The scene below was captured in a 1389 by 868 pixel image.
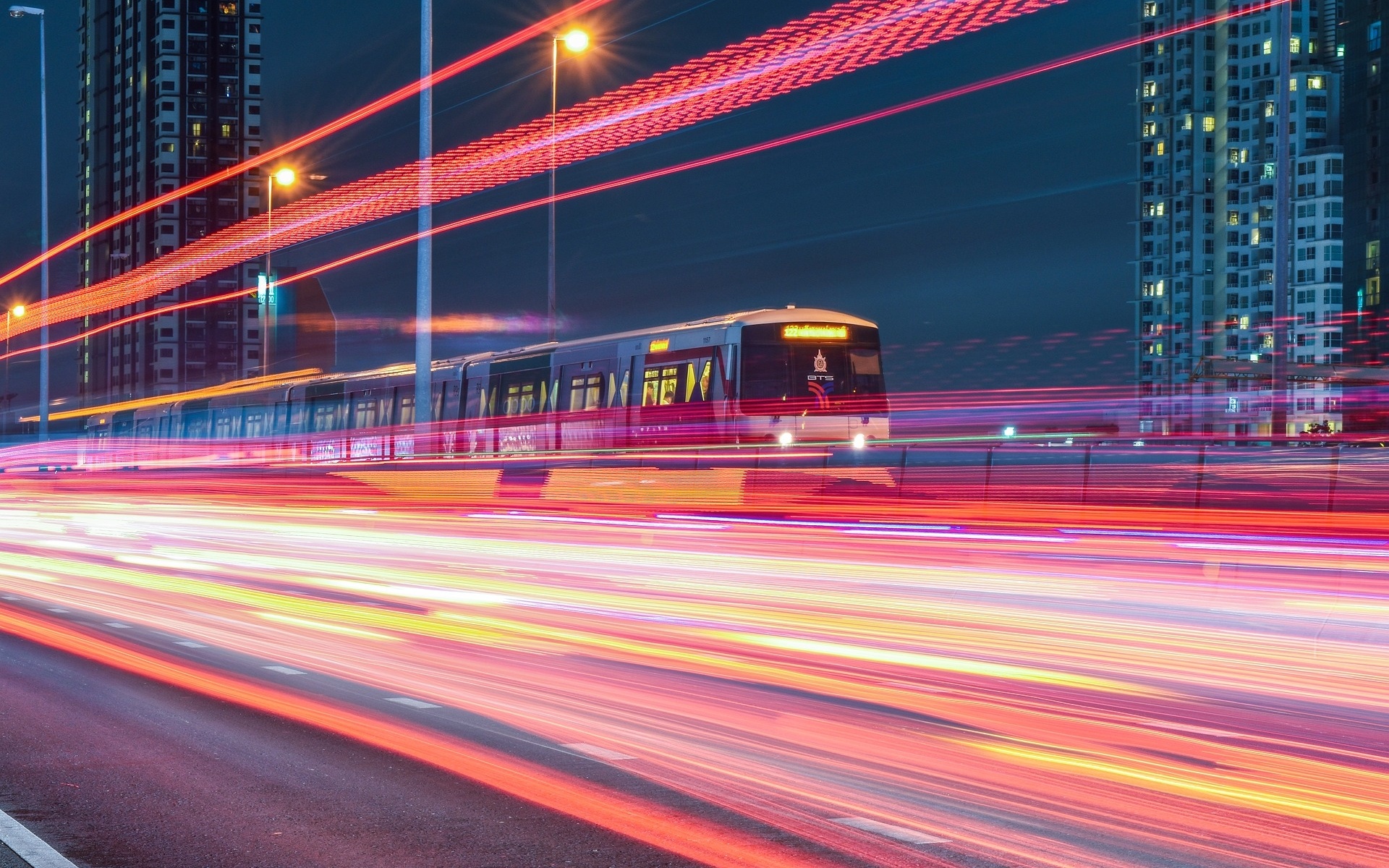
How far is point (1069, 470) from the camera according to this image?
50.3ft

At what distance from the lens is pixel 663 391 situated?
89.8 ft

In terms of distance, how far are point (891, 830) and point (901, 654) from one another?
5400mm

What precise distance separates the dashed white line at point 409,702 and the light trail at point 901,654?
0.10 meters

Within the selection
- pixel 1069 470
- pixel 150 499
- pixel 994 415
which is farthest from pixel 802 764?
pixel 994 415

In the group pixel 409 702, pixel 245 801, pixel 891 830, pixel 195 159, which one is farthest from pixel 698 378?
pixel 195 159

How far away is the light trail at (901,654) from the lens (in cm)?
657

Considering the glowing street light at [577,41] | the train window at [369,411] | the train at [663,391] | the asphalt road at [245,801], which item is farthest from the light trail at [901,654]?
the train window at [369,411]

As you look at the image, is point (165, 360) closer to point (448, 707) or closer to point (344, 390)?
point (344, 390)

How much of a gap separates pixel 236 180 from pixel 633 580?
131 metres

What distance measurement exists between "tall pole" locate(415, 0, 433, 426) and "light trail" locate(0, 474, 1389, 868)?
2325 mm

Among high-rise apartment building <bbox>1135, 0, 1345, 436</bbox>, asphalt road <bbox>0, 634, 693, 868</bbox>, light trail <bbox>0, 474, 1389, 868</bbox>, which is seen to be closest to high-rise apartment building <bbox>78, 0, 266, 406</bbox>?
high-rise apartment building <bbox>1135, 0, 1345, 436</bbox>

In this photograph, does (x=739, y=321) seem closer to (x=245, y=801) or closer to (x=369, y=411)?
(x=369, y=411)

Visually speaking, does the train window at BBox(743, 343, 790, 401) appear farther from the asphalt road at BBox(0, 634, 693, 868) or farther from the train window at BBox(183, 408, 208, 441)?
the train window at BBox(183, 408, 208, 441)

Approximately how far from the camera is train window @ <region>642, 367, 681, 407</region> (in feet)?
89.2
